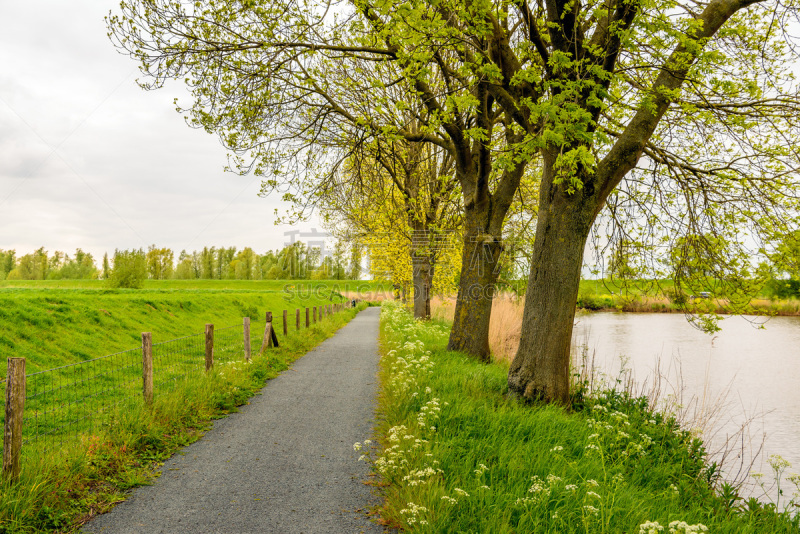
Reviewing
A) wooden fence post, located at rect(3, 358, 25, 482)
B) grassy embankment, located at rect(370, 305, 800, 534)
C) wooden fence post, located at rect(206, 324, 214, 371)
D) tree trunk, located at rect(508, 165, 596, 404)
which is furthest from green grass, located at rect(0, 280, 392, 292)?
wooden fence post, located at rect(3, 358, 25, 482)

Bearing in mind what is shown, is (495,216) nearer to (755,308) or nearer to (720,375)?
(755,308)

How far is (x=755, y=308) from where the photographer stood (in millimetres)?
7191

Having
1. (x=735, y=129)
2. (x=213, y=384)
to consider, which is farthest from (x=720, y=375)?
(x=213, y=384)

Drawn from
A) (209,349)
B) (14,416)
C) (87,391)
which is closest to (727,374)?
(209,349)

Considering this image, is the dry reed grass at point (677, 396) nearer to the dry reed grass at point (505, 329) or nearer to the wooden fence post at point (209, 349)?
the dry reed grass at point (505, 329)

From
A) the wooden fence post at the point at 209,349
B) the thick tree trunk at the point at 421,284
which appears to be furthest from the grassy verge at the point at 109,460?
the thick tree trunk at the point at 421,284

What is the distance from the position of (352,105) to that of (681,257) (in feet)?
25.0

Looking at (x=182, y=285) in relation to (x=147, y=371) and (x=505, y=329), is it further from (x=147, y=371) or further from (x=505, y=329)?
(x=147, y=371)

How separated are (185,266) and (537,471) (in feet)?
353

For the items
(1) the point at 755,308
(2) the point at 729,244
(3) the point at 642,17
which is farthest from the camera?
(2) the point at 729,244

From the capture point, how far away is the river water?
25.6ft

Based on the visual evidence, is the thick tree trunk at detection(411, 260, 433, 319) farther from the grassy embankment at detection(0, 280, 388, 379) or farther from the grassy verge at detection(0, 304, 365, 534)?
the grassy verge at detection(0, 304, 365, 534)

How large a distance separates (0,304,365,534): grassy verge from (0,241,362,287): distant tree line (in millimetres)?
20207

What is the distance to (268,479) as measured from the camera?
4.66 meters
